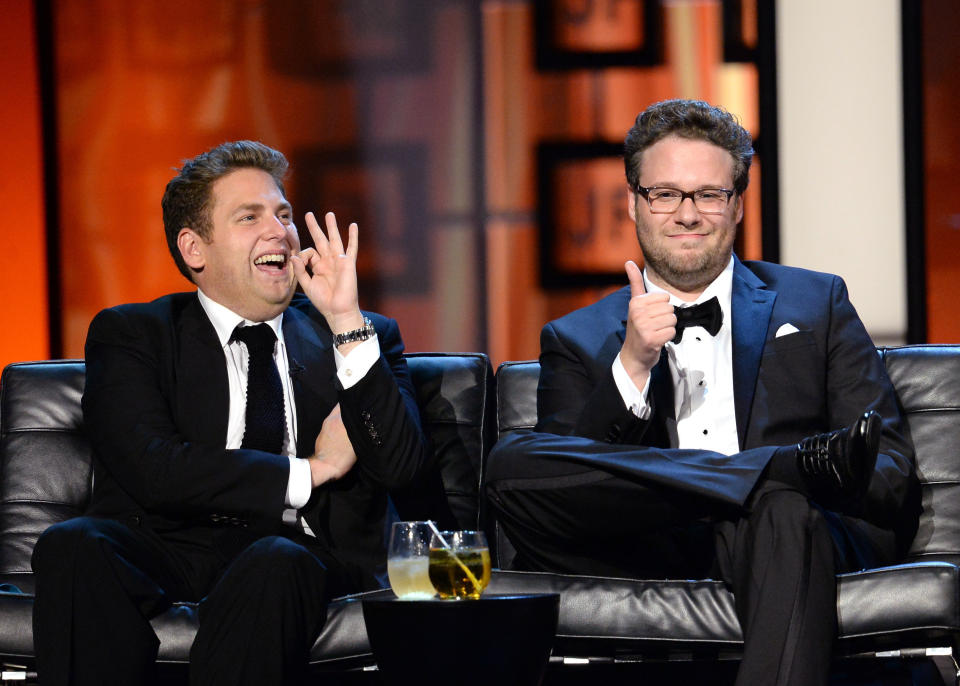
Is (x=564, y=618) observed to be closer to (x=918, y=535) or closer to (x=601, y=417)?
(x=601, y=417)

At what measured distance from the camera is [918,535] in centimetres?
279

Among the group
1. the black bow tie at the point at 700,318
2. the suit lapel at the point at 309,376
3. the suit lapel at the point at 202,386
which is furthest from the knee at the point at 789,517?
the suit lapel at the point at 202,386

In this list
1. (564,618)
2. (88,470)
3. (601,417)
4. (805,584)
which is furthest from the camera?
(88,470)

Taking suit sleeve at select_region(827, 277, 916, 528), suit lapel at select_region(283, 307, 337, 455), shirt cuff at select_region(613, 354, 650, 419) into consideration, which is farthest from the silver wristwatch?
suit sleeve at select_region(827, 277, 916, 528)

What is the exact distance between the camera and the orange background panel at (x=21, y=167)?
4129mm

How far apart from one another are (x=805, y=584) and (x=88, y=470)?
186 cm

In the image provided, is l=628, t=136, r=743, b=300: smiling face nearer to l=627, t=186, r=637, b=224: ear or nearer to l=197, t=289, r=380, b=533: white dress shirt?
l=627, t=186, r=637, b=224: ear

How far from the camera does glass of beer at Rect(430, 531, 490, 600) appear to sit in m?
1.95

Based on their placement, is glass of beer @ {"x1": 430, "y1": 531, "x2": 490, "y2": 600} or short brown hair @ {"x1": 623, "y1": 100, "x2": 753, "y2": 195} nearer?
glass of beer @ {"x1": 430, "y1": 531, "x2": 490, "y2": 600}

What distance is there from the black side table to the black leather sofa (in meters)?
0.25

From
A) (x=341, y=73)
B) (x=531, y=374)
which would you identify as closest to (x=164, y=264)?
(x=341, y=73)

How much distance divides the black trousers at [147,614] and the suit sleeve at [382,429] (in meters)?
0.35

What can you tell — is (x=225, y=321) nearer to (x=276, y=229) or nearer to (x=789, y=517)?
(x=276, y=229)

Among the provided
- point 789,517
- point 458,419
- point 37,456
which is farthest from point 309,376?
point 789,517
